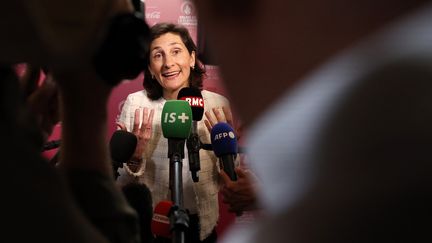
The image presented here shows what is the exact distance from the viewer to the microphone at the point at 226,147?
5.53ft

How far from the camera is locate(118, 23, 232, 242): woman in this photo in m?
2.46

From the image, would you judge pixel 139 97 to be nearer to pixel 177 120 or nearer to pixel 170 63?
pixel 170 63

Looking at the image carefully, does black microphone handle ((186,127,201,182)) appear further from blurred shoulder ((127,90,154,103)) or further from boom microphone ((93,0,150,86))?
boom microphone ((93,0,150,86))

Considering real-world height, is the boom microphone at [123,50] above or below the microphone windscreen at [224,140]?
below

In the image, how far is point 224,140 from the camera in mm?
1735

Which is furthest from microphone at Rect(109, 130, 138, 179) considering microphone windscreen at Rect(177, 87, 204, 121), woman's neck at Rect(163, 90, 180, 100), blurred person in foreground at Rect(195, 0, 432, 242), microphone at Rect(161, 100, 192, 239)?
blurred person in foreground at Rect(195, 0, 432, 242)

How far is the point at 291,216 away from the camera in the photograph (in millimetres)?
244

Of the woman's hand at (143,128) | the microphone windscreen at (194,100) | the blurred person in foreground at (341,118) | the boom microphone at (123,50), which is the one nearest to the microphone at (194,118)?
the microphone windscreen at (194,100)

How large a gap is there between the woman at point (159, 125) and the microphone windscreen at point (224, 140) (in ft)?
2.03

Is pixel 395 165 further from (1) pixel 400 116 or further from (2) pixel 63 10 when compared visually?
(2) pixel 63 10

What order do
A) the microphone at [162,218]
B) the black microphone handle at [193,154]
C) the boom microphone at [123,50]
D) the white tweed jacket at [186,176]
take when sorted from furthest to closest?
the white tweed jacket at [186,176]
the black microphone handle at [193,154]
the microphone at [162,218]
the boom microphone at [123,50]

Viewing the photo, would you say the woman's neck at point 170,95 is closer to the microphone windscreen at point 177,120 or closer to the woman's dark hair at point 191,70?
the woman's dark hair at point 191,70

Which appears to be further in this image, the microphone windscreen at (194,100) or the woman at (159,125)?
the woman at (159,125)

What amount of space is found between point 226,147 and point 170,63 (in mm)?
1041
